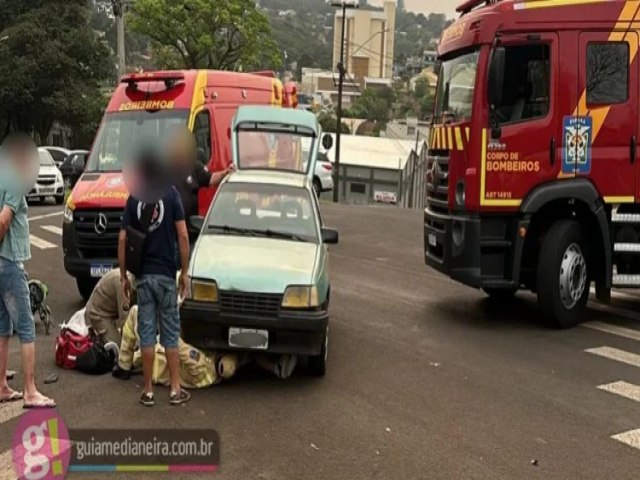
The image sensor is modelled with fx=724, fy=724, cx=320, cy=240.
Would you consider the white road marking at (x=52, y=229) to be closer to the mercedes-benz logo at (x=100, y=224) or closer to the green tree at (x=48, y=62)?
the mercedes-benz logo at (x=100, y=224)

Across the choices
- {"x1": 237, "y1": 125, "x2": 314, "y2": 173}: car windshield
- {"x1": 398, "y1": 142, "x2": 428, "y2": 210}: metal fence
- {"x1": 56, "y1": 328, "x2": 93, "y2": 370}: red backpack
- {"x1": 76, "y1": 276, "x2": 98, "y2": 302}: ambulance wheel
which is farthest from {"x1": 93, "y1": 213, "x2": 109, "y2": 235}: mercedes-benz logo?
{"x1": 398, "y1": 142, "x2": 428, "y2": 210}: metal fence

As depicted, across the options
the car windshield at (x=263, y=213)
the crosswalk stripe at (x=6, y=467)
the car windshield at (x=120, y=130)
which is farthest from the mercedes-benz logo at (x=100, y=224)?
the crosswalk stripe at (x=6, y=467)

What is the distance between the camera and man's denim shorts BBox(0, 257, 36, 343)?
17.6ft

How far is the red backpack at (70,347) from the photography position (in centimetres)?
652

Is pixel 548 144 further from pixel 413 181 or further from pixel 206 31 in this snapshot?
pixel 413 181

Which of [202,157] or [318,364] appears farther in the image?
[202,157]

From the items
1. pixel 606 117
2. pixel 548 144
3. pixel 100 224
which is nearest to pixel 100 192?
pixel 100 224

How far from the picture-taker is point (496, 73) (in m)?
8.00

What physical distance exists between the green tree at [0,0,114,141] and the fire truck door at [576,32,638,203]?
3561cm

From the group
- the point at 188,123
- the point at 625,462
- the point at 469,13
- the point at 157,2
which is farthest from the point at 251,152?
the point at 157,2

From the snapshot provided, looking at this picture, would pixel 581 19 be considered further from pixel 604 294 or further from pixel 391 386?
pixel 391 386

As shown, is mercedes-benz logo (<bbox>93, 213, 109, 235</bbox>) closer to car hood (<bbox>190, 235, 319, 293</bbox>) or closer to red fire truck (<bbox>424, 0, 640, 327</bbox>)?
car hood (<bbox>190, 235, 319, 293</bbox>)

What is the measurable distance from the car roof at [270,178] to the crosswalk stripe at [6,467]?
3650mm

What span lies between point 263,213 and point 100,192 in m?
2.84
